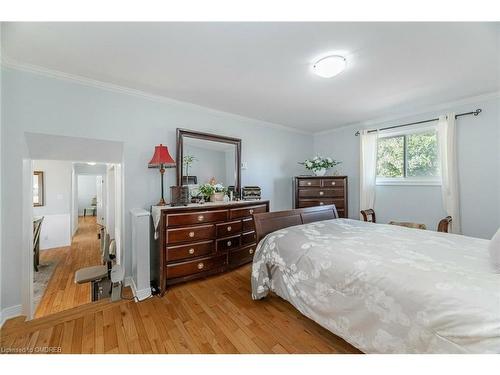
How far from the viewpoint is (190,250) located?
89.8 inches

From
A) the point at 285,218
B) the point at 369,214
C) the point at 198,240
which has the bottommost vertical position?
the point at 198,240

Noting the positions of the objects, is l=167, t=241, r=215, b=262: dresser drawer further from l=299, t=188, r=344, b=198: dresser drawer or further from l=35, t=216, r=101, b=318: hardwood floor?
l=299, t=188, r=344, b=198: dresser drawer

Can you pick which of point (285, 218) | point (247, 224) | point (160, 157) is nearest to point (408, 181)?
point (285, 218)

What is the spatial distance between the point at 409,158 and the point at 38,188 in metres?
7.03

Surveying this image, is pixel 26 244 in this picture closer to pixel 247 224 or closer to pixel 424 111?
pixel 247 224

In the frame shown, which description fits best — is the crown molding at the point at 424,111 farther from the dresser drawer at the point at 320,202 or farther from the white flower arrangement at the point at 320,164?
the dresser drawer at the point at 320,202

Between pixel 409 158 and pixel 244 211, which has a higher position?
pixel 409 158

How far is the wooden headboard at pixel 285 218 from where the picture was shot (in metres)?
2.06

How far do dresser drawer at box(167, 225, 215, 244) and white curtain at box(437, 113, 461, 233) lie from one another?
3226 mm

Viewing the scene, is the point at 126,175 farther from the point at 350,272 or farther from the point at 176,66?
the point at 350,272

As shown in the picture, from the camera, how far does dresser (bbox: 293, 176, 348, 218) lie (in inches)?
139

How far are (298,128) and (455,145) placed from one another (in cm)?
238

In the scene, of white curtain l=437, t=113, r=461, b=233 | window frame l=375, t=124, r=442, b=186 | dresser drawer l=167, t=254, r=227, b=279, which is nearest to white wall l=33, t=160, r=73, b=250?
dresser drawer l=167, t=254, r=227, b=279
